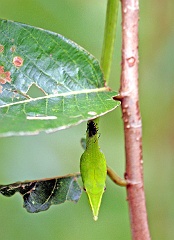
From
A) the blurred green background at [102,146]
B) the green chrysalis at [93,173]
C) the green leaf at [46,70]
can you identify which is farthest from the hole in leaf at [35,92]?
the blurred green background at [102,146]

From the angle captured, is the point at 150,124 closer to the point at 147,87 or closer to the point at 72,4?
the point at 147,87

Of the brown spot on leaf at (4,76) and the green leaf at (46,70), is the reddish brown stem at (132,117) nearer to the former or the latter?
the green leaf at (46,70)

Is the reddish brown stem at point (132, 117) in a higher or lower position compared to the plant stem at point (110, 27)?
lower

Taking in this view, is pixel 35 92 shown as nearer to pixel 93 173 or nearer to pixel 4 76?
pixel 4 76

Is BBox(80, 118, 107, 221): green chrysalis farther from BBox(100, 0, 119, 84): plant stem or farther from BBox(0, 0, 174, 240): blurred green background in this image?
BBox(0, 0, 174, 240): blurred green background

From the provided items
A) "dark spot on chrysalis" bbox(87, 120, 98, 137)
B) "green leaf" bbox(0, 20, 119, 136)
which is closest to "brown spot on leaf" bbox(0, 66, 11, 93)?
"green leaf" bbox(0, 20, 119, 136)

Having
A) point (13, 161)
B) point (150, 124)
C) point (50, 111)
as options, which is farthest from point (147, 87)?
point (50, 111)

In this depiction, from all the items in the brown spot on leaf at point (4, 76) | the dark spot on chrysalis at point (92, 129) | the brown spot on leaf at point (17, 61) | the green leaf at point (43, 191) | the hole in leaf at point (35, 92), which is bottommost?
the green leaf at point (43, 191)

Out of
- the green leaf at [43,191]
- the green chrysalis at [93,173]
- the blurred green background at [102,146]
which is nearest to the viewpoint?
the green chrysalis at [93,173]
